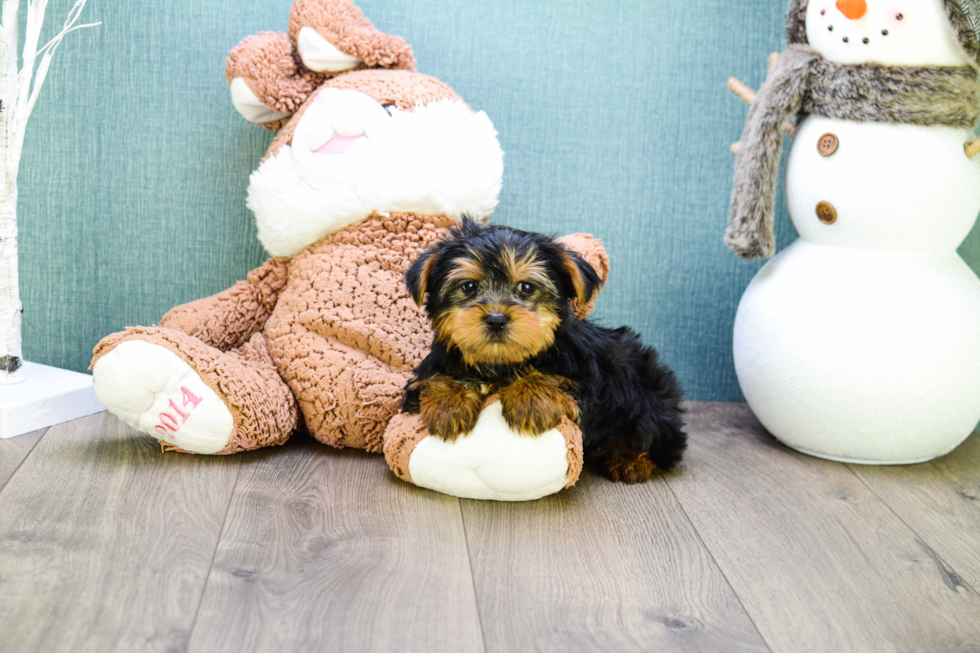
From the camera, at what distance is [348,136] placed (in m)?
2.11

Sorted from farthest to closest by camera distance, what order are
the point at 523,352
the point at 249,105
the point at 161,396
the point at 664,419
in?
the point at 249,105, the point at 664,419, the point at 161,396, the point at 523,352

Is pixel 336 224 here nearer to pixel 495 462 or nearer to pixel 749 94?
pixel 495 462

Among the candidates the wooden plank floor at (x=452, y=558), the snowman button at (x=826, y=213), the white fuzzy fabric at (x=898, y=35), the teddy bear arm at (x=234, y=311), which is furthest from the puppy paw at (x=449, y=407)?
the white fuzzy fabric at (x=898, y=35)

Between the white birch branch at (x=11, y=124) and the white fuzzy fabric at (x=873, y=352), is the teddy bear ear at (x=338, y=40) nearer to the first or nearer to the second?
the white birch branch at (x=11, y=124)

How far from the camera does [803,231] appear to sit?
7.36 ft

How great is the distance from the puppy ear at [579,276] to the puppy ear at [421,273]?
27cm

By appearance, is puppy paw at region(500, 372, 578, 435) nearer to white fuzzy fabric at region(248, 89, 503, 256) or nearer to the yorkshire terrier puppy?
the yorkshire terrier puppy

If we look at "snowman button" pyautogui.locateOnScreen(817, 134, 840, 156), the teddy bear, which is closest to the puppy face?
the teddy bear

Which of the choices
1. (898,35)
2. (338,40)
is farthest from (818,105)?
(338,40)

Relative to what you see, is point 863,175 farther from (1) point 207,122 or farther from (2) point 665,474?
(1) point 207,122

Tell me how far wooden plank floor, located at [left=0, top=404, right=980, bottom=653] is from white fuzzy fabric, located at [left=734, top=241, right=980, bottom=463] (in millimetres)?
123

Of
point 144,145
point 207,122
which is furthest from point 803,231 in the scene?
point 144,145

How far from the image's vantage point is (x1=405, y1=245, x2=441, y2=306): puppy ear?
5.66 feet

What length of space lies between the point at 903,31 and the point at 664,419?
1.10 m
